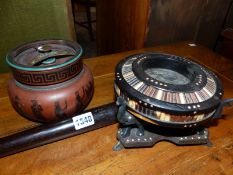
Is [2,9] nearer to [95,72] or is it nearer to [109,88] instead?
[95,72]

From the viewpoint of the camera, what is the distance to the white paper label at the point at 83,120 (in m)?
0.58

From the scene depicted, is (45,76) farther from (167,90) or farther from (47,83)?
(167,90)

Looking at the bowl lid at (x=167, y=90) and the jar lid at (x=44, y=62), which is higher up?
the jar lid at (x=44, y=62)

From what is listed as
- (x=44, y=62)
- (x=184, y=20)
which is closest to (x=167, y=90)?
(x=44, y=62)

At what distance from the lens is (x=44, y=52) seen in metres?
0.62

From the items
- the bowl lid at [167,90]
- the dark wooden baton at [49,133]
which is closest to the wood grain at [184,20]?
the bowl lid at [167,90]

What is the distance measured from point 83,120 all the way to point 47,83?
15cm

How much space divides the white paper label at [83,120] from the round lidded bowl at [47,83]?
0.11 feet

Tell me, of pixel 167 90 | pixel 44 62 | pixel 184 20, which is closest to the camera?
pixel 167 90

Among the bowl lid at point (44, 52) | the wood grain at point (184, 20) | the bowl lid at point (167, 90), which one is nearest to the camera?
the bowl lid at point (167, 90)

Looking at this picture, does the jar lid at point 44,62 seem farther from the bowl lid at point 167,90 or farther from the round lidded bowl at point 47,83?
the bowl lid at point 167,90

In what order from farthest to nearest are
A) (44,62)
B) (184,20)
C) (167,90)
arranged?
(184,20) < (44,62) < (167,90)

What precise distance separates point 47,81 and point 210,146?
1.72 ft

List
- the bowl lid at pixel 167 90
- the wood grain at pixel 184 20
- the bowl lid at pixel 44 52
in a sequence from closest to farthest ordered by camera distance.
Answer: the bowl lid at pixel 167 90 → the bowl lid at pixel 44 52 → the wood grain at pixel 184 20
